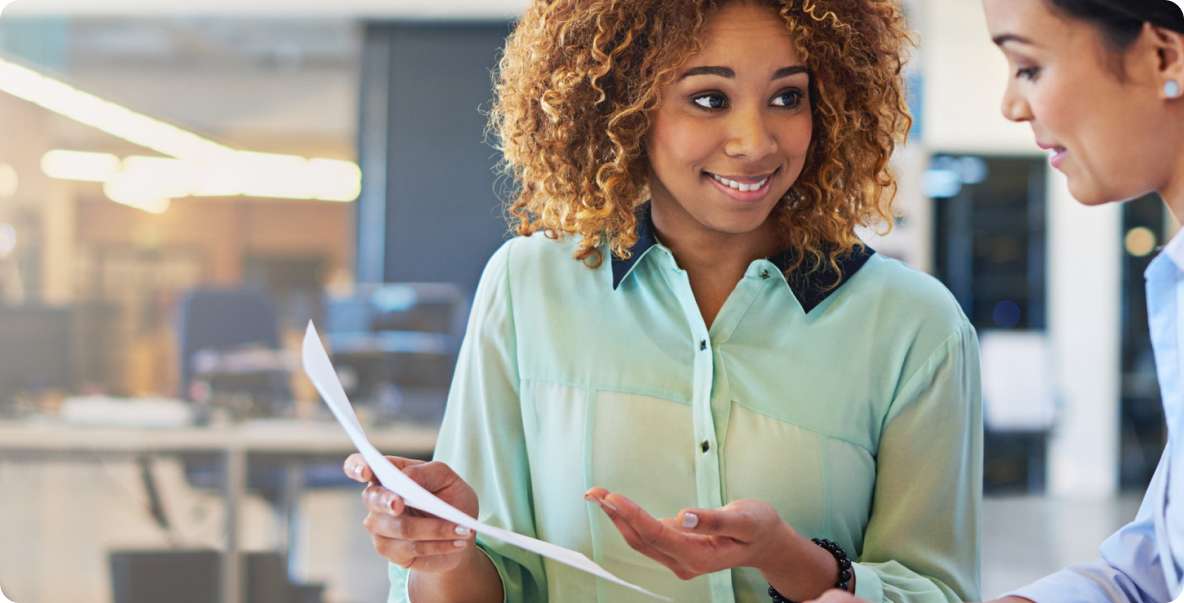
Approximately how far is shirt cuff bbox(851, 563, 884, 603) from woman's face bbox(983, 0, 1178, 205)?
1.50 ft

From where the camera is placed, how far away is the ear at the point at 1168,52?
0.79 metres

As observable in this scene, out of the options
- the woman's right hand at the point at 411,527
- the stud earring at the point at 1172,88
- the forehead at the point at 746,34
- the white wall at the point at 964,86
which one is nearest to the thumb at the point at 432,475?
the woman's right hand at the point at 411,527

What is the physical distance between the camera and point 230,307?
195 inches

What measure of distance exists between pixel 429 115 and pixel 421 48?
51cm

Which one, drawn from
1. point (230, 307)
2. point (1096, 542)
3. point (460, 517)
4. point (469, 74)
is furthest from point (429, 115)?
point (460, 517)

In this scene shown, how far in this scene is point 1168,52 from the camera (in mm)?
795

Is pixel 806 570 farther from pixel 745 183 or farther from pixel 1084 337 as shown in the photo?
pixel 1084 337

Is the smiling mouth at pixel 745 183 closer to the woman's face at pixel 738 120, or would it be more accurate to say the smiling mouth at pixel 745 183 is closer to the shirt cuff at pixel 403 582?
the woman's face at pixel 738 120

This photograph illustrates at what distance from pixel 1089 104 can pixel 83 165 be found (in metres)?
12.1

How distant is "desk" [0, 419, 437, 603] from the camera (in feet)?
10.3

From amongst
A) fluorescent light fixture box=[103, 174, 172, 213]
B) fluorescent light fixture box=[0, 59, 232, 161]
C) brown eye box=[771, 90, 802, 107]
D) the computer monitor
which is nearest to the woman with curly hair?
brown eye box=[771, 90, 802, 107]

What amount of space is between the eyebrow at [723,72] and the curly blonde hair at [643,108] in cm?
2

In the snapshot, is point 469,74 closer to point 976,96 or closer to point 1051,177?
point 976,96

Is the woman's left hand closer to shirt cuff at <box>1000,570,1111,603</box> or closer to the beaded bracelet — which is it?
the beaded bracelet
